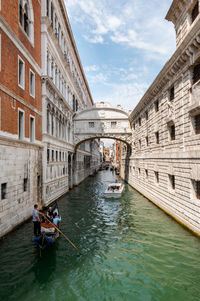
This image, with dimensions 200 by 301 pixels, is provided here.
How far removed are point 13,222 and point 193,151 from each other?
897 cm

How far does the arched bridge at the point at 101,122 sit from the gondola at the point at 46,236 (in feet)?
61.5

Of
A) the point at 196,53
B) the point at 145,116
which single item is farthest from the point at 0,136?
the point at 145,116

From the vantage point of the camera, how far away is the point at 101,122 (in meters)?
27.2

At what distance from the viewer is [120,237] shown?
33.3 feet

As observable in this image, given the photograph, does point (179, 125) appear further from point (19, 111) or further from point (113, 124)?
point (113, 124)

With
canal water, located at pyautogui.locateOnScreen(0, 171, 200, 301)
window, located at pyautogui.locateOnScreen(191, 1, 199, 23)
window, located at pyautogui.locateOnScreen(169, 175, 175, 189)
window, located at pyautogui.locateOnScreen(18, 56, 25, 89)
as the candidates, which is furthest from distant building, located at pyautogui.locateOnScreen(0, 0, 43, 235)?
window, located at pyautogui.locateOnScreen(191, 1, 199, 23)

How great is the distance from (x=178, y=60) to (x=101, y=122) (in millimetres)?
16315

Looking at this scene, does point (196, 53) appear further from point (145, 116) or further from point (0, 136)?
point (145, 116)

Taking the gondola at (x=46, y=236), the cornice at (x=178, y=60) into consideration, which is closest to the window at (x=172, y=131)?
the cornice at (x=178, y=60)

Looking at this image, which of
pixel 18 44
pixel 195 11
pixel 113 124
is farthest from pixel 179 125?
pixel 113 124

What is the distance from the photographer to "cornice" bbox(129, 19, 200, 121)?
948 centimetres

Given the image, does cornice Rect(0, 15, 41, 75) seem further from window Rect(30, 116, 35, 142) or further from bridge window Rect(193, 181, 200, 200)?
bridge window Rect(193, 181, 200, 200)

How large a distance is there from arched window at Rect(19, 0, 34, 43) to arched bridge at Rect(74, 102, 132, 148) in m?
13.9

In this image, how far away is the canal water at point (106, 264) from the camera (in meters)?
6.06
